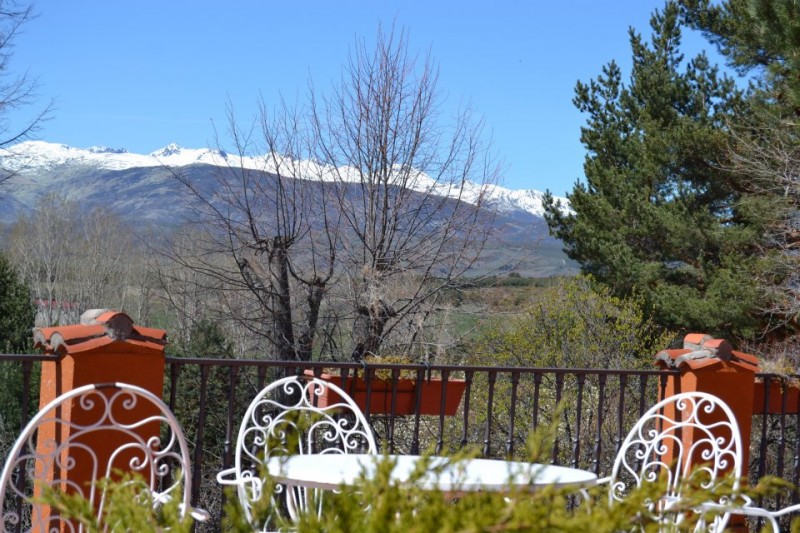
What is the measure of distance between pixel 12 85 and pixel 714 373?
12.9 metres

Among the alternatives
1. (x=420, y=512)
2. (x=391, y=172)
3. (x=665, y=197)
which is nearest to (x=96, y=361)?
(x=420, y=512)

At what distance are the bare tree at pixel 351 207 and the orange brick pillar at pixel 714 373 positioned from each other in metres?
7.10

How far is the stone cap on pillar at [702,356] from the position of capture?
13.3 feet

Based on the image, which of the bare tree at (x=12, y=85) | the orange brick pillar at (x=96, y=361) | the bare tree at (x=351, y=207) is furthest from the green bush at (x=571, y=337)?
the orange brick pillar at (x=96, y=361)

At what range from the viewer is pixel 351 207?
11570 millimetres

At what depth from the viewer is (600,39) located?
54.2 feet

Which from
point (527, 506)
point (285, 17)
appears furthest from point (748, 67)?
point (527, 506)

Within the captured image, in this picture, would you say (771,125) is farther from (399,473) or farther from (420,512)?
(420,512)

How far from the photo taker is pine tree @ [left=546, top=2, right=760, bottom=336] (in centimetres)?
1363

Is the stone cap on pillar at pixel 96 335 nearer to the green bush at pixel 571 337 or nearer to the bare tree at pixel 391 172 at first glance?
the bare tree at pixel 391 172

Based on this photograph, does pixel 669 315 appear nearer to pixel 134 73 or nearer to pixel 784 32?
pixel 784 32

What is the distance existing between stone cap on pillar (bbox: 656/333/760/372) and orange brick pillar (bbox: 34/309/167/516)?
7.74 ft

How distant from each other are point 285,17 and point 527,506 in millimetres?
14846

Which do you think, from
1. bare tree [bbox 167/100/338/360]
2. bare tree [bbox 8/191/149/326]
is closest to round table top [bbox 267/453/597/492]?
bare tree [bbox 167/100/338/360]
